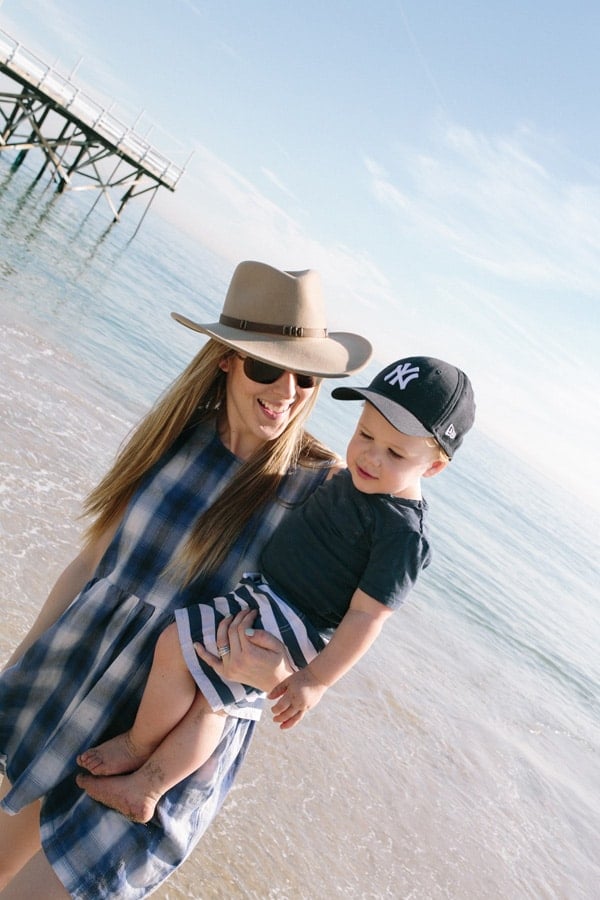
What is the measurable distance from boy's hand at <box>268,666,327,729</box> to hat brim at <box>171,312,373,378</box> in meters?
0.81

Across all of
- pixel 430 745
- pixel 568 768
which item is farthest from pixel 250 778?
pixel 568 768

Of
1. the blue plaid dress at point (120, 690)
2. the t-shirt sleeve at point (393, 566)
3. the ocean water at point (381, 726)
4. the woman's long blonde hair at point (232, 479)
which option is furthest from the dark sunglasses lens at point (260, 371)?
the ocean water at point (381, 726)

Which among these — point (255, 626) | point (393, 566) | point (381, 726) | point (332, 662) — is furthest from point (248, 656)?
point (381, 726)

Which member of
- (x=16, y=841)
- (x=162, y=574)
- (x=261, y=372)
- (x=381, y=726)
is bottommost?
(x=381, y=726)

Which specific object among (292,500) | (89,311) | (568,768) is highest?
(292,500)

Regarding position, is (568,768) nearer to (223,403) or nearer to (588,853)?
(588,853)

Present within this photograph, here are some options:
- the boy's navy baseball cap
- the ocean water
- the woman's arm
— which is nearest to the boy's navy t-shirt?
the boy's navy baseball cap

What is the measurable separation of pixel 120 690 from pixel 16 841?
0.55 metres

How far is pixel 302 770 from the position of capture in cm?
465

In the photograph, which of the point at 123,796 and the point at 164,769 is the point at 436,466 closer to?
the point at 164,769

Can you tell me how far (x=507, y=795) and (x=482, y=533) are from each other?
47.9 feet

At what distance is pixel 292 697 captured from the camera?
202 cm

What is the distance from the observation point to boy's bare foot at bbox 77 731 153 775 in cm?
205

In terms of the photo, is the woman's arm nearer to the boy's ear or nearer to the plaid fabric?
the plaid fabric
